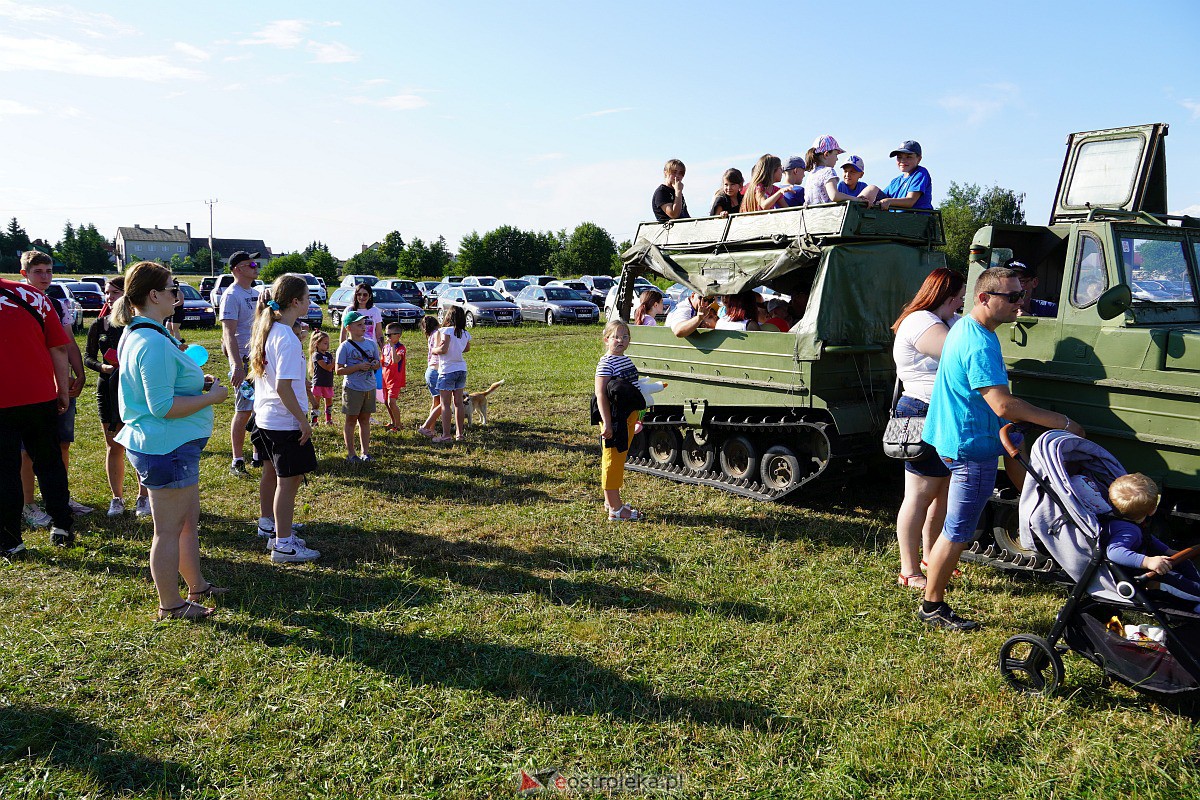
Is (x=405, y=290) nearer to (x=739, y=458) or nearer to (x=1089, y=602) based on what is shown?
(x=739, y=458)

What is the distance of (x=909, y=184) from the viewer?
7.25 metres

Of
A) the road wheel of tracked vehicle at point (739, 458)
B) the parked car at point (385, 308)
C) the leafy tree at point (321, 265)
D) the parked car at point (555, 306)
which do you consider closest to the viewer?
the road wheel of tracked vehicle at point (739, 458)

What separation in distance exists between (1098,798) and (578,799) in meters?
2.05

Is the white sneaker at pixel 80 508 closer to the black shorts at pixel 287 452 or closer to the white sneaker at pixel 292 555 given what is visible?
the white sneaker at pixel 292 555

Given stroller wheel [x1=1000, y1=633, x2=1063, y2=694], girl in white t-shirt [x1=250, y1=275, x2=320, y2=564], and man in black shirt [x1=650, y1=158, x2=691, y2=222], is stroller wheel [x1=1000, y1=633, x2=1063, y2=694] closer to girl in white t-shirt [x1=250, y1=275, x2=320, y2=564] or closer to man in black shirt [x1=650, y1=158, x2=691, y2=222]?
girl in white t-shirt [x1=250, y1=275, x2=320, y2=564]

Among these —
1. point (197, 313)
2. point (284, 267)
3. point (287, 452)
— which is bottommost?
point (287, 452)

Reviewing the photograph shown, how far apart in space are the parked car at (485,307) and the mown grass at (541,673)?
20989 millimetres

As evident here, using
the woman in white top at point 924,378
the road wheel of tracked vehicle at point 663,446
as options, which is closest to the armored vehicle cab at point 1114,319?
the woman in white top at point 924,378

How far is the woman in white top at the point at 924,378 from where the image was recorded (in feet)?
16.2

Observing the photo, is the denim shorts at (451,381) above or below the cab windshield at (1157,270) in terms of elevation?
below

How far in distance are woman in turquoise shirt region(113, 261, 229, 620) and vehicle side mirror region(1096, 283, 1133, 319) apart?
5.14 metres

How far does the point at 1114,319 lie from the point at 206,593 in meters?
5.95

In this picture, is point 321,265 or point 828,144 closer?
point 828,144

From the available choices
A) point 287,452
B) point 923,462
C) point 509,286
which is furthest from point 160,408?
point 509,286
